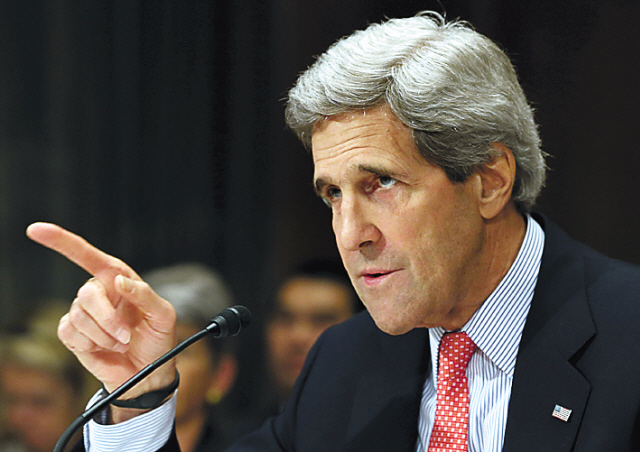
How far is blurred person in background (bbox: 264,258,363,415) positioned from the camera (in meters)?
2.96

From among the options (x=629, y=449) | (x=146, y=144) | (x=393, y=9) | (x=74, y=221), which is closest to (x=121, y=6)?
(x=146, y=144)

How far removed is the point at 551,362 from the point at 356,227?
50 centimetres

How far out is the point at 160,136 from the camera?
3.12m

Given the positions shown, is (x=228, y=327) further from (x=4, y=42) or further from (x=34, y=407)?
(x=4, y=42)

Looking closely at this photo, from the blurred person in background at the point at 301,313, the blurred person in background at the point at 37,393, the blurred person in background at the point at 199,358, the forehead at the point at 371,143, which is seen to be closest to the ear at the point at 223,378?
the blurred person in background at the point at 199,358

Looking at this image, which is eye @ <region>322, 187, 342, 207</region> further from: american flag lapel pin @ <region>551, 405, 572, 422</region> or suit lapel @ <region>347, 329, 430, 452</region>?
american flag lapel pin @ <region>551, 405, 572, 422</region>

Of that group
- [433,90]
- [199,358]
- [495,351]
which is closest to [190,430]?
[199,358]

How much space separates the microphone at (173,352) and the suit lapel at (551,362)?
600mm

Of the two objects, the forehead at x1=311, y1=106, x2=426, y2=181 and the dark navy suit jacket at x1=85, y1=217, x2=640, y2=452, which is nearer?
the dark navy suit jacket at x1=85, y1=217, x2=640, y2=452

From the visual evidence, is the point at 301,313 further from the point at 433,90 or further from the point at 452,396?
the point at 433,90

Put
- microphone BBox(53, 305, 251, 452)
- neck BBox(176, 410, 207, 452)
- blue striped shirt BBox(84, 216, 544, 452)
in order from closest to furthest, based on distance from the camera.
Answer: microphone BBox(53, 305, 251, 452) → blue striped shirt BBox(84, 216, 544, 452) → neck BBox(176, 410, 207, 452)

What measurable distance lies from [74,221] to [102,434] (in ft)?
5.45

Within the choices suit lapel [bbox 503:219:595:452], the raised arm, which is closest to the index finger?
the raised arm

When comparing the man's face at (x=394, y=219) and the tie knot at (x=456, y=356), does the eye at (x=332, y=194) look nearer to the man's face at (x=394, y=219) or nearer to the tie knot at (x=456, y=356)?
the man's face at (x=394, y=219)
